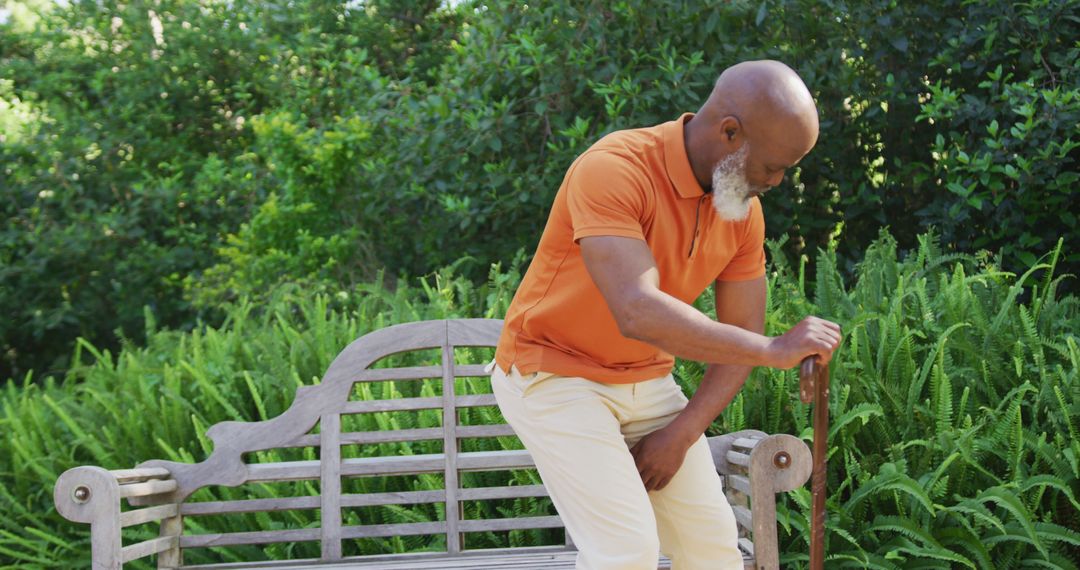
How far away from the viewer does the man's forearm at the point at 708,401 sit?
2.79 metres

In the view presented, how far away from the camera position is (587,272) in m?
2.59

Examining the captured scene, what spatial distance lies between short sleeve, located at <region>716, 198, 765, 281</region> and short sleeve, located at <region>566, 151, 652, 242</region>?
43 cm

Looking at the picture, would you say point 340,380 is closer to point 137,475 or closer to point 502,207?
point 137,475

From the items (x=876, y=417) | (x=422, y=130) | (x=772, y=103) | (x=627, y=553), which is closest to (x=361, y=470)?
(x=627, y=553)

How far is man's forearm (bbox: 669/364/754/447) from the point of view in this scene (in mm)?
2787

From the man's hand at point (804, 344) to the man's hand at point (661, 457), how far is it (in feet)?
1.61

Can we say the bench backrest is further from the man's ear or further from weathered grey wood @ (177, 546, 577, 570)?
the man's ear


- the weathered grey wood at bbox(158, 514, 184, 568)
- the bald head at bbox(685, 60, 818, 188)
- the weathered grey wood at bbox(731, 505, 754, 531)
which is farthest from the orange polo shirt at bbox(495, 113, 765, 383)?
the weathered grey wood at bbox(158, 514, 184, 568)

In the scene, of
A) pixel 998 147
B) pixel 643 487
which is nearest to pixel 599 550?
pixel 643 487

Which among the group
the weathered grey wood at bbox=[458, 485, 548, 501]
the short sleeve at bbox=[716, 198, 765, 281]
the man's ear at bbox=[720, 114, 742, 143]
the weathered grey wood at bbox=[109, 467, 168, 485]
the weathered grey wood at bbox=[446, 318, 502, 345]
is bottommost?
the weathered grey wood at bbox=[458, 485, 548, 501]

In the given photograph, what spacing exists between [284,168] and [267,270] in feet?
2.06

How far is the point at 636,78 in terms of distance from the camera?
5852mm

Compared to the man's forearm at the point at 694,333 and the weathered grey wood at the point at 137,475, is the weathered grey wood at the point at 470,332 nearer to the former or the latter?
the weathered grey wood at the point at 137,475

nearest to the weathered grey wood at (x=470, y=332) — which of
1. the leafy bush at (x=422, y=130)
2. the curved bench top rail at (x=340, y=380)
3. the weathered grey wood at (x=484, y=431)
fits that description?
the curved bench top rail at (x=340, y=380)
